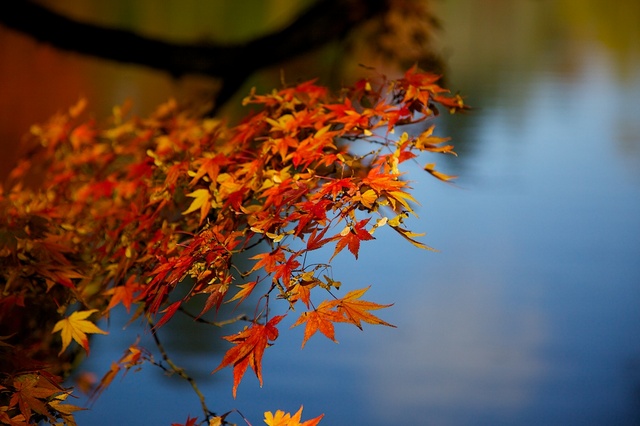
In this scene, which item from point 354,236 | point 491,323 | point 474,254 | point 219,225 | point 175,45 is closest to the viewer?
point 354,236

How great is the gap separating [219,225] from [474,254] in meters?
3.04

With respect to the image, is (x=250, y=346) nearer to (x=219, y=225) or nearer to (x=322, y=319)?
(x=322, y=319)

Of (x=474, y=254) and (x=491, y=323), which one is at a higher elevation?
(x=474, y=254)

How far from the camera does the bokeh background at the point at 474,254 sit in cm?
319

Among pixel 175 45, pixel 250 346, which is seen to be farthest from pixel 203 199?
pixel 175 45

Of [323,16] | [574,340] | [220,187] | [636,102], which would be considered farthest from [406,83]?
[636,102]

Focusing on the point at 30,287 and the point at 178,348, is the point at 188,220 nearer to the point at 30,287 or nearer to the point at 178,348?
the point at 30,287

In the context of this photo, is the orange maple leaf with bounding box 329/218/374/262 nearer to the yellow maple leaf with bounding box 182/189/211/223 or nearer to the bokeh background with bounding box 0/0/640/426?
the yellow maple leaf with bounding box 182/189/211/223

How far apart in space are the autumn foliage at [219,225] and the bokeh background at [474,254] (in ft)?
3.49

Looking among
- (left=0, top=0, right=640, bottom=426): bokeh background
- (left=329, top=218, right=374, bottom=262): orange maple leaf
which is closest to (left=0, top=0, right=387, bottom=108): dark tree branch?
(left=0, top=0, right=640, bottom=426): bokeh background

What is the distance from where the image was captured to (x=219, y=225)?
4.24 ft

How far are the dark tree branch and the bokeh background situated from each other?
0.49 ft

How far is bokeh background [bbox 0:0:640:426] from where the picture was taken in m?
3.19

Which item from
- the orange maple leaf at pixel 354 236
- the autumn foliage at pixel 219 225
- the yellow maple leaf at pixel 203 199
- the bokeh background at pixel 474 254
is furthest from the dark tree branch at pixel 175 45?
the orange maple leaf at pixel 354 236
